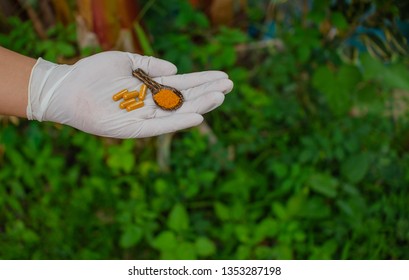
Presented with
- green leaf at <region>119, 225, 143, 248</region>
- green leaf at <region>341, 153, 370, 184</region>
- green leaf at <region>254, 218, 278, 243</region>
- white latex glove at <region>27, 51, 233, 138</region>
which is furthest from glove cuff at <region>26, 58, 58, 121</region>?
green leaf at <region>341, 153, 370, 184</region>

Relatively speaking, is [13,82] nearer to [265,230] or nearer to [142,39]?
[142,39]

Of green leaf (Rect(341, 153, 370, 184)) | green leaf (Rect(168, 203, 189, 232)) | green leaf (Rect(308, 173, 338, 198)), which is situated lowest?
green leaf (Rect(168, 203, 189, 232))

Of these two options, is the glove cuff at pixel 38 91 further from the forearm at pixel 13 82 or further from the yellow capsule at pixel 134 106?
the yellow capsule at pixel 134 106

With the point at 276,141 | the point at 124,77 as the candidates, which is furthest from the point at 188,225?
the point at 124,77

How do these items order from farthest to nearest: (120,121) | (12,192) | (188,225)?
1. (12,192)
2. (188,225)
3. (120,121)

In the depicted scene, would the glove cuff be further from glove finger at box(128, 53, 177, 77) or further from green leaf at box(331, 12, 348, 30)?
green leaf at box(331, 12, 348, 30)

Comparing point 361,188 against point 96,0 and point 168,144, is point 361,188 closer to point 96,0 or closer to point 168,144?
point 168,144

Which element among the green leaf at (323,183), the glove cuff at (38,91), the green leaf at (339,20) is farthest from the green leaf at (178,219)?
the green leaf at (339,20)
